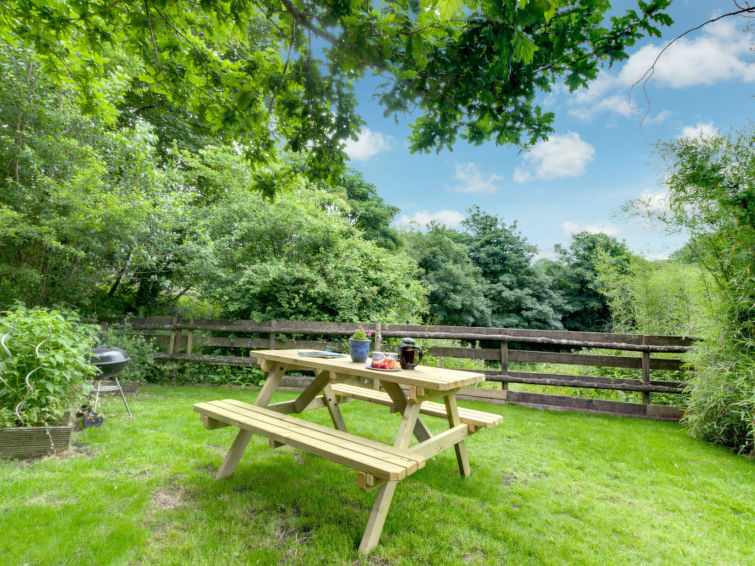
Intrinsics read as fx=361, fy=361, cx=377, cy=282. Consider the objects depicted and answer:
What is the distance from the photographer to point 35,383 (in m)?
2.99

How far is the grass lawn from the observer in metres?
1.89

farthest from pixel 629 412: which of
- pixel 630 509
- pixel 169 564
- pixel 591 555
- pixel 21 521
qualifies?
pixel 21 521

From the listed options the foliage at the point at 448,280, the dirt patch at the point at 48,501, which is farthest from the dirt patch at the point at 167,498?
the foliage at the point at 448,280

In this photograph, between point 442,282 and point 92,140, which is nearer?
point 92,140

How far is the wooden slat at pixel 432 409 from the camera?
109 inches

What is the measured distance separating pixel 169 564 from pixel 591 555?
2.18 m

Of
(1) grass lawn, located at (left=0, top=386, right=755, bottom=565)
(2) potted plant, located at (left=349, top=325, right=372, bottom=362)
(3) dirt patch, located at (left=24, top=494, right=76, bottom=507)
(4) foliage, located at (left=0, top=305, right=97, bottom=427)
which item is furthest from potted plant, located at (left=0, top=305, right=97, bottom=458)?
(2) potted plant, located at (left=349, top=325, right=372, bottom=362)

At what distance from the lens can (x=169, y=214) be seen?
6.07 meters

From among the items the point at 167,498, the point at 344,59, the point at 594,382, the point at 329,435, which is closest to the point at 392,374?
the point at 329,435

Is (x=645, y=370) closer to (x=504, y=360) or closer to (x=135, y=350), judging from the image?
(x=504, y=360)

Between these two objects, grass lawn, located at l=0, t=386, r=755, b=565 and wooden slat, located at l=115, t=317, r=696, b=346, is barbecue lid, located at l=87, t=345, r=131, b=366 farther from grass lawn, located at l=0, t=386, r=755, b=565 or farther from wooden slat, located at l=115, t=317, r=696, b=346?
wooden slat, located at l=115, t=317, r=696, b=346

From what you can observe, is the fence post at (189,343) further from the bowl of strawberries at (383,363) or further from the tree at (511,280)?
the tree at (511,280)

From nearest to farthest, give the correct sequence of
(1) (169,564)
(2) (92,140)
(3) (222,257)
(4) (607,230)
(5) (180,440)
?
(1) (169,564) → (5) (180,440) → (2) (92,140) → (3) (222,257) → (4) (607,230)

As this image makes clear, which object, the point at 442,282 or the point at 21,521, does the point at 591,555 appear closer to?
the point at 21,521
